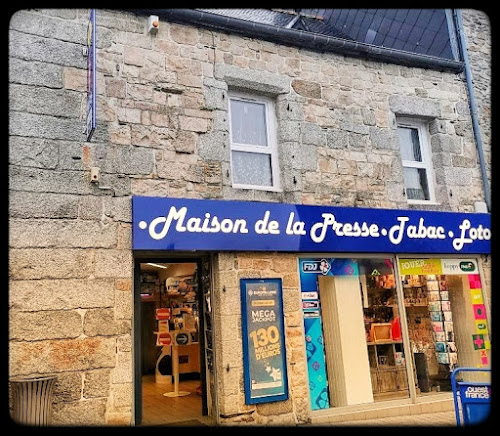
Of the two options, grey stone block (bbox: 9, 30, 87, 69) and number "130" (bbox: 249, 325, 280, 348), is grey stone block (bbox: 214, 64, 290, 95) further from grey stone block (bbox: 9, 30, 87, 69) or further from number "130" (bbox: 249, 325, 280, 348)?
number "130" (bbox: 249, 325, 280, 348)

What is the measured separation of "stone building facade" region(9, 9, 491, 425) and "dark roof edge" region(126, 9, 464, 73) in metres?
0.11

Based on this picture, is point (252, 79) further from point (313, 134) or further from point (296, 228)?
point (296, 228)

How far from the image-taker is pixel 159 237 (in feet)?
17.9

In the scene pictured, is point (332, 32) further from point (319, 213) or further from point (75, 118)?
→ point (75, 118)

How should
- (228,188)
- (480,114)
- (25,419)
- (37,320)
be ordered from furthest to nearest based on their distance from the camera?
(480,114)
(228,188)
(37,320)
(25,419)

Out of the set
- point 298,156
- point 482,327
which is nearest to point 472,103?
point 298,156

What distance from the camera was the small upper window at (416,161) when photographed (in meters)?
7.66

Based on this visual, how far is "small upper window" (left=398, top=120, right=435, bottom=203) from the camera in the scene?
7660mm

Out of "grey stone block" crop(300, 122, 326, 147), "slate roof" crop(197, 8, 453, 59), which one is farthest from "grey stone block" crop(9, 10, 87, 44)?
"slate roof" crop(197, 8, 453, 59)

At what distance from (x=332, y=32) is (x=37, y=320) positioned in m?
7.44

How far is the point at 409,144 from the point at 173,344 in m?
5.23

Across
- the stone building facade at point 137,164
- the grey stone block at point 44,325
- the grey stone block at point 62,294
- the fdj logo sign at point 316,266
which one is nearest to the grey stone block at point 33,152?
the stone building facade at point 137,164

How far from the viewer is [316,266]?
6566 millimetres

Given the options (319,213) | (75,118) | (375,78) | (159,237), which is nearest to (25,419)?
(159,237)
